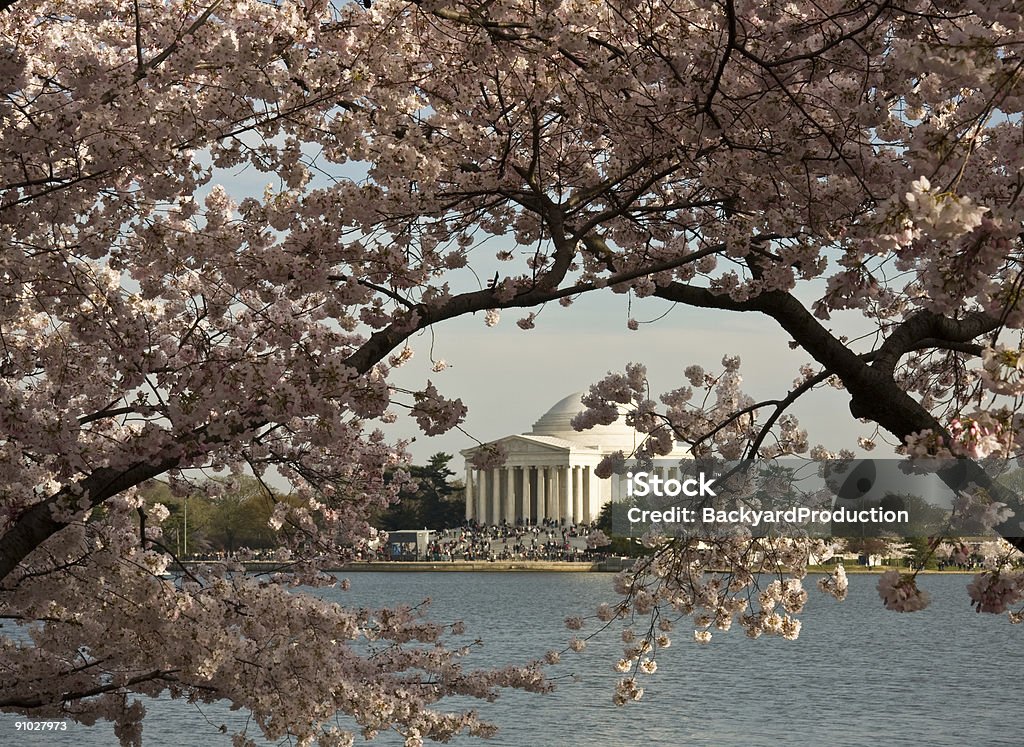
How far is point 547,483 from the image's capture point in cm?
11731

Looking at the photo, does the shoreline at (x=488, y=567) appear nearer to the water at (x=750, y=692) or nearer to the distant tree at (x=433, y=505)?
the distant tree at (x=433, y=505)

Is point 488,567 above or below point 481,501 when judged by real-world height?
below

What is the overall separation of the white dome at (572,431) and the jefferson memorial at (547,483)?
0.08 meters

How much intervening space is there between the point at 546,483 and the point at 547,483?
8 cm

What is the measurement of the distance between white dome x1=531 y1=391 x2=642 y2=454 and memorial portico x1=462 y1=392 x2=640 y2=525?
9cm

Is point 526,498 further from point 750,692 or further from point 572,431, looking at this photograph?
point 750,692

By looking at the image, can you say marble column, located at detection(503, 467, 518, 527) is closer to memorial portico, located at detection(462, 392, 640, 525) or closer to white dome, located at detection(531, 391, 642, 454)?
memorial portico, located at detection(462, 392, 640, 525)

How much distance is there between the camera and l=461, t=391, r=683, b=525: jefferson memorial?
379 feet

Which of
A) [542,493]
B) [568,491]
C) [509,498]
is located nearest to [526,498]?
[542,493]

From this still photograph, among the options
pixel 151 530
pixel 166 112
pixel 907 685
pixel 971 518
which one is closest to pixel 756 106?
pixel 971 518

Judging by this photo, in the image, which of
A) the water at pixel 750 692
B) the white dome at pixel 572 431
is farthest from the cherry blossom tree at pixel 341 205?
the white dome at pixel 572 431

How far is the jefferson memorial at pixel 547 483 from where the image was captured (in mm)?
115375

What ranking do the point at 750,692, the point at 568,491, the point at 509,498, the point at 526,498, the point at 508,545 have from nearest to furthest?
the point at 750,692 < the point at 508,545 < the point at 568,491 < the point at 526,498 < the point at 509,498

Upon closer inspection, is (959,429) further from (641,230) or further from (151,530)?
(151,530)
